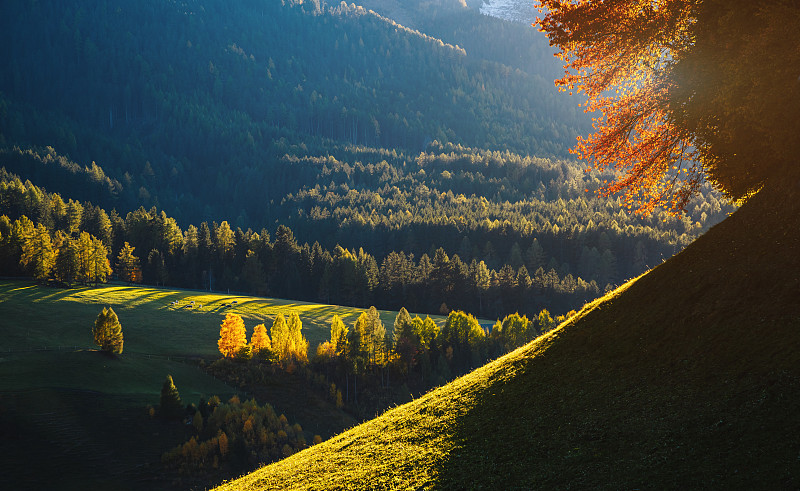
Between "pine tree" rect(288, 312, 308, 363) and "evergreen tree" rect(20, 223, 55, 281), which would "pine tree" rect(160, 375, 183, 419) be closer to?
"pine tree" rect(288, 312, 308, 363)

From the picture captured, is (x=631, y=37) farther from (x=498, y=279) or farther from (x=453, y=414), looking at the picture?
(x=498, y=279)

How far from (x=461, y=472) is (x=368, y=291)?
148 meters

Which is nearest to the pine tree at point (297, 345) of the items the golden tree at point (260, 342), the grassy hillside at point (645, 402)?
the golden tree at point (260, 342)

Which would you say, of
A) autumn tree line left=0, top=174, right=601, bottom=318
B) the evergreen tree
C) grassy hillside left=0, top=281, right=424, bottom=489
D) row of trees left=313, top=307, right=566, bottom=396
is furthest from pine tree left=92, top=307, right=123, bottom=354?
autumn tree line left=0, top=174, right=601, bottom=318

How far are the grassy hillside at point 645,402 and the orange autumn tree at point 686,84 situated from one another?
2.26 metres

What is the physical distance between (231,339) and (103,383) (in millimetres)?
22898

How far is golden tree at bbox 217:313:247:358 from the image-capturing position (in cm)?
9900

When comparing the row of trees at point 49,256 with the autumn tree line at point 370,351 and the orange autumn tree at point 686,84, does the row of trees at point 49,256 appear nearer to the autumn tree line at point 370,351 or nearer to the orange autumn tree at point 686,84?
the autumn tree line at point 370,351

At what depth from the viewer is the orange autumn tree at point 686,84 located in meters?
21.1

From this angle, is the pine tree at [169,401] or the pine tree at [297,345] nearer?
the pine tree at [169,401]

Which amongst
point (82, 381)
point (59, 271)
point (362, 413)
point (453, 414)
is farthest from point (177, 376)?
point (453, 414)

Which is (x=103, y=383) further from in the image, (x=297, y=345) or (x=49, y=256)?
(x=49, y=256)

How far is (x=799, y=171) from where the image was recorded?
22.0 m

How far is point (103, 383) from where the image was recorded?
80.8 meters
